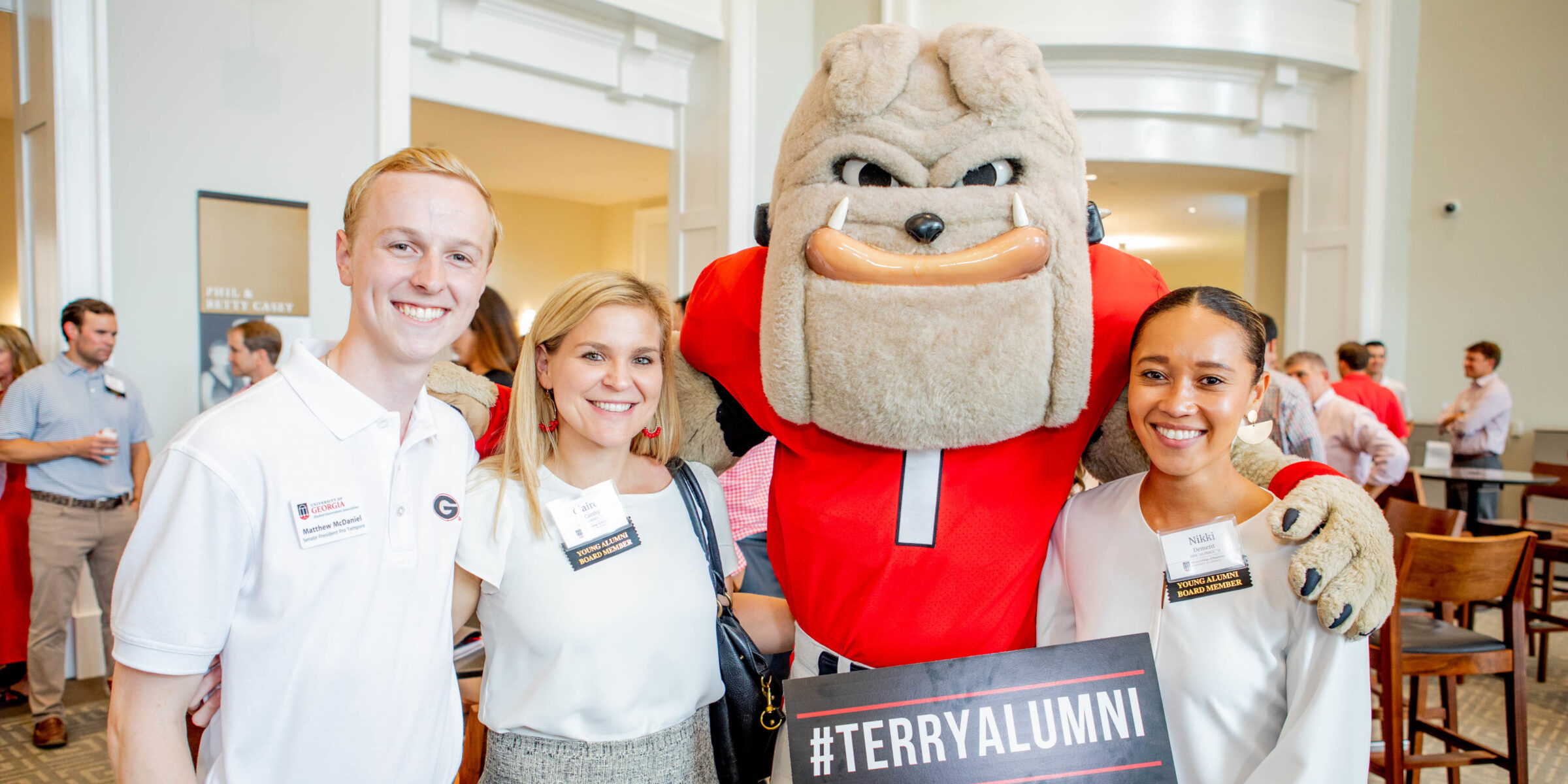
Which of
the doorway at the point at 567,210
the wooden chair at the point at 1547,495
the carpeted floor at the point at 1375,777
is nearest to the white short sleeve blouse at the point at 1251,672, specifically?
the carpeted floor at the point at 1375,777

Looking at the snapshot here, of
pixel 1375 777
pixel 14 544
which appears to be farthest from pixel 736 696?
pixel 14 544

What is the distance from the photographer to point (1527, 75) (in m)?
7.06

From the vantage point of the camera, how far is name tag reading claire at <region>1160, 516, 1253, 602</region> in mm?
1212

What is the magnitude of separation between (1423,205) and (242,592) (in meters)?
8.77

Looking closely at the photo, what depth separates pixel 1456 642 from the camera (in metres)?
2.67

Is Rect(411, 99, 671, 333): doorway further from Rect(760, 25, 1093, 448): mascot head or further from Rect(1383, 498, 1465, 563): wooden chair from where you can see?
Rect(760, 25, 1093, 448): mascot head

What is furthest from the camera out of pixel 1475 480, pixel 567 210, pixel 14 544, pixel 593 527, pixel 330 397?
pixel 567 210

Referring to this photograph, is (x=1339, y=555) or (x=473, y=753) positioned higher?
(x=1339, y=555)

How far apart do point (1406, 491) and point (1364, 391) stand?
1.24 metres

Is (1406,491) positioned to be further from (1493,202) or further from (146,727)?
(146,727)

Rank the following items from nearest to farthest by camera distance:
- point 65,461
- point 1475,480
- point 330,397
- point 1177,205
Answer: point 330,397 < point 65,461 < point 1475,480 < point 1177,205

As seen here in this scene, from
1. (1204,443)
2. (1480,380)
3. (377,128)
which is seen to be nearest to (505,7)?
(377,128)

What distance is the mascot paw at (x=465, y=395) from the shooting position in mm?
1522

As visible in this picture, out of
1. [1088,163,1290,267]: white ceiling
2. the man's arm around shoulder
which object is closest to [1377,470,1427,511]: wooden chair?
[1088,163,1290,267]: white ceiling
